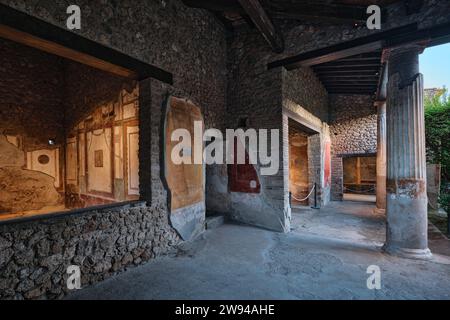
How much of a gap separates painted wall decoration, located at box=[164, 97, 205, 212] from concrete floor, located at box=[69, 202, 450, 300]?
89cm

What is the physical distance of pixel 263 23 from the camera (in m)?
4.14

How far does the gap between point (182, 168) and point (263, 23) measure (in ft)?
9.96

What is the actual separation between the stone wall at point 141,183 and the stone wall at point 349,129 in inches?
269

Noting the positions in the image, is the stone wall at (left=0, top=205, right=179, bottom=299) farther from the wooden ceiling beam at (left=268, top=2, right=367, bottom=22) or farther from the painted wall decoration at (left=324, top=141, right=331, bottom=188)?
the painted wall decoration at (left=324, top=141, right=331, bottom=188)

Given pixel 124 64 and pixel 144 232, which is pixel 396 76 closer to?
pixel 124 64

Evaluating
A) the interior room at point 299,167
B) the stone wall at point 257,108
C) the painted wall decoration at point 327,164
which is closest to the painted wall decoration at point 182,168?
the stone wall at point 257,108

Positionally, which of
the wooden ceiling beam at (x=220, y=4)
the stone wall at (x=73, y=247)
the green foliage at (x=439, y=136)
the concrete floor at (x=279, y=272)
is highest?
the wooden ceiling beam at (x=220, y=4)

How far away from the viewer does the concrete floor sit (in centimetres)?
270

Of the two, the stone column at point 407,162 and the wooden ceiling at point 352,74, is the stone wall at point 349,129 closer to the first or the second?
the wooden ceiling at point 352,74

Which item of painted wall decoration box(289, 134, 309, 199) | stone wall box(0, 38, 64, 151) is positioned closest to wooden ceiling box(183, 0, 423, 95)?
painted wall decoration box(289, 134, 309, 199)

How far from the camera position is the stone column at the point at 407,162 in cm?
374

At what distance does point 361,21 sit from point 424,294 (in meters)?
4.24

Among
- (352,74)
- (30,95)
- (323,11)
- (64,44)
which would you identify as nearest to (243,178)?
(323,11)
